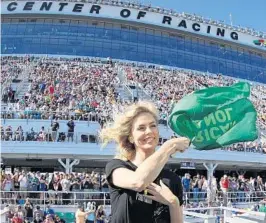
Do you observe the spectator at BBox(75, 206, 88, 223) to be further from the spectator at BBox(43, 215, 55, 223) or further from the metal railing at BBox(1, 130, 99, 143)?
the metal railing at BBox(1, 130, 99, 143)

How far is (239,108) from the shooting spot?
19.7 ft

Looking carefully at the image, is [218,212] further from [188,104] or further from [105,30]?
[105,30]

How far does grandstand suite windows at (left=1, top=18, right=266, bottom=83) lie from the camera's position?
44.2 m

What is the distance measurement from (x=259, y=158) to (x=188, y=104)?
61.2 ft

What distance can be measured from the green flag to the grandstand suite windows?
124 ft

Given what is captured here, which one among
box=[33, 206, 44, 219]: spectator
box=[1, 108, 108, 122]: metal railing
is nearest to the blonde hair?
box=[33, 206, 44, 219]: spectator

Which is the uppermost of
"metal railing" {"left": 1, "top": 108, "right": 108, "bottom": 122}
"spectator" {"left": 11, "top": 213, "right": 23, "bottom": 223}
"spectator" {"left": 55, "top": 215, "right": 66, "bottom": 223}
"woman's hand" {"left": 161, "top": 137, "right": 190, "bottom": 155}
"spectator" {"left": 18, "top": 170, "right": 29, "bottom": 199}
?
"metal railing" {"left": 1, "top": 108, "right": 108, "bottom": 122}

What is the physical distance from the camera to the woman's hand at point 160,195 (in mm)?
2287

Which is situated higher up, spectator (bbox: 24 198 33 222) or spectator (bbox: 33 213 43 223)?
spectator (bbox: 24 198 33 222)

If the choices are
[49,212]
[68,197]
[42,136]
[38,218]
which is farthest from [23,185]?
[42,136]

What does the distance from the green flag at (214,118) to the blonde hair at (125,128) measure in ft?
7.25

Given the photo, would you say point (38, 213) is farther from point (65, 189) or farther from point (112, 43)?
point (112, 43)

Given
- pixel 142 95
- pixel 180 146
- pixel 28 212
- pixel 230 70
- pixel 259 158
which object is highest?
pixel 230 70

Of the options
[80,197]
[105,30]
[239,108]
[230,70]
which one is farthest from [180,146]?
[230,70]
